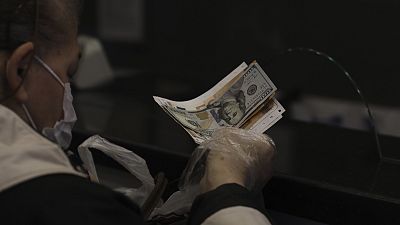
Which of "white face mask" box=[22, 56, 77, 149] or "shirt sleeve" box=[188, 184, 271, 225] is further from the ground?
"white face mask" box=[22, 56, 77, 149]

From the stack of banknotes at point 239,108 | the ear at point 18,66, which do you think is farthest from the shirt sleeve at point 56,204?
the stack of banknotes at point 239,108

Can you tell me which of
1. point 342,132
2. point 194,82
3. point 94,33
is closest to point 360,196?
point 342,132

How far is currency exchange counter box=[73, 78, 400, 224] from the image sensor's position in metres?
0.97

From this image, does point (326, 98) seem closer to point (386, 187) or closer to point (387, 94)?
point (387, 94)

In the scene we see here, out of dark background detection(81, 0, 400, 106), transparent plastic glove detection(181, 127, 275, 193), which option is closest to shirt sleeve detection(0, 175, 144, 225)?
transparent plastic glove detection(181, 127, 275, 193)

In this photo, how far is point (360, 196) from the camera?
0.96m

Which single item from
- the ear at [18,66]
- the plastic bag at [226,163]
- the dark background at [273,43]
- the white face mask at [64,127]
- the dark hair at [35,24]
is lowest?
the dark background at [273,43]

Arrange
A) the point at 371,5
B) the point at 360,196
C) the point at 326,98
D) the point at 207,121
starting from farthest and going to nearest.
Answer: the point at 326,98 → the point at 371,5 → the point at 207,121 → the point at 360,196

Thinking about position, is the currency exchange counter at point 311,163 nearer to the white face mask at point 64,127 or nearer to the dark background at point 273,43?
the white face mask at point 64,127

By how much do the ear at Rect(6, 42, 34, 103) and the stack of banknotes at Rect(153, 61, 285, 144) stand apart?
37 centimetres

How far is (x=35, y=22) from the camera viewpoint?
2.31 ft

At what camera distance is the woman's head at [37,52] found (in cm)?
69

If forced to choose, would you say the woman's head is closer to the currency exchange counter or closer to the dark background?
the currency exchange counter

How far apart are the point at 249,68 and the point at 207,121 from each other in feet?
0.42
